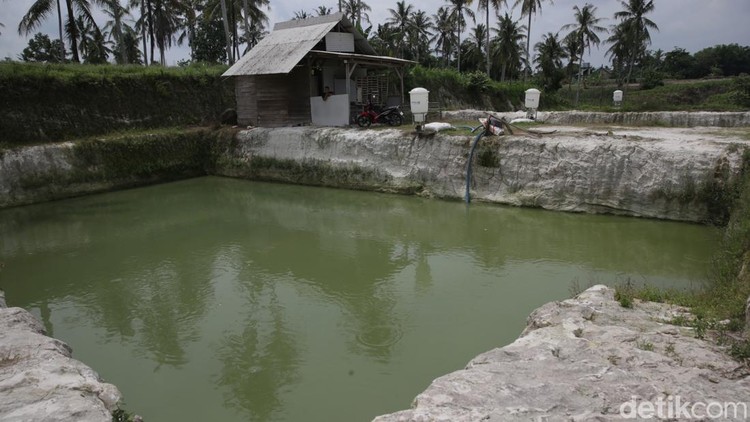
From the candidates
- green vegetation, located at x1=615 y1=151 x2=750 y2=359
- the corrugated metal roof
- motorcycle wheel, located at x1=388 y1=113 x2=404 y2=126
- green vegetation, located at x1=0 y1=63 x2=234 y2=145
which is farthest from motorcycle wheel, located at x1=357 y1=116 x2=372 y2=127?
green vegetation, located at x1=615 y1=151 x2=750 y2=359

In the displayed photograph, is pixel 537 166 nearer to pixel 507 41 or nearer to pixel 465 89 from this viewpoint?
pixel 465 89

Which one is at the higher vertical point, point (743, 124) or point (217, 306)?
point (743, 124)

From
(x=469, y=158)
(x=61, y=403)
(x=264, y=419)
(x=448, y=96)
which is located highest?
(x=448, y=96)

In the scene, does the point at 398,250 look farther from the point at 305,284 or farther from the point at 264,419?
the point at 264,419

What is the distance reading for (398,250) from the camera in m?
9.94

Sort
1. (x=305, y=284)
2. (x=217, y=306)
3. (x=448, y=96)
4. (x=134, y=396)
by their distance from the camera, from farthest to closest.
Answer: (x=448, y=96)
(x=305, y=284)
(x=217, y=306)
(x=134, y=396)

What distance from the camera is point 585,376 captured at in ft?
12.6

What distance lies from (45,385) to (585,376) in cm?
431

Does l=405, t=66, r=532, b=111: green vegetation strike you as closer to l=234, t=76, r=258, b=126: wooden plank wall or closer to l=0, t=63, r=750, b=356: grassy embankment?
l=0, t=63, r=750, b=356: grassy embankment

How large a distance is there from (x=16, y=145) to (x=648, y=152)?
59.3 ft

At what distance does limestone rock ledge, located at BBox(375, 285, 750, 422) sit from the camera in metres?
3.46

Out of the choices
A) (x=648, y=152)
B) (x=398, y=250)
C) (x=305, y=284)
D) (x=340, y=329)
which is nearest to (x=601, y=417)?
(x=340, y=329)

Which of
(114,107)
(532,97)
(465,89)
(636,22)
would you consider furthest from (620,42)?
(114,107)

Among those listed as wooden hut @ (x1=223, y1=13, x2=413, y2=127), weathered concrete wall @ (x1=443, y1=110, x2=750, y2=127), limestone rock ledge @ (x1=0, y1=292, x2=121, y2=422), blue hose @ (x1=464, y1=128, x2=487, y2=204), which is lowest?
limestone rock ledge @ (x1=0, y1=292, x2=121, y2=422)
